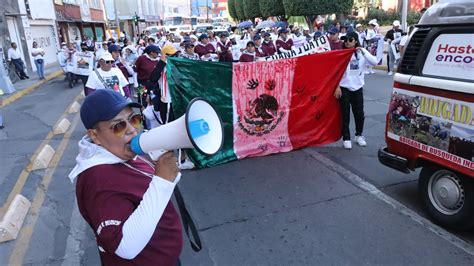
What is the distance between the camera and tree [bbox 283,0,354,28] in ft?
81.6

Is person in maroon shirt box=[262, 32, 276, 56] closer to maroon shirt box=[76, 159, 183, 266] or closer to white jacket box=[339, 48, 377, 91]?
white jacket box=[339, 48, 377, 91]

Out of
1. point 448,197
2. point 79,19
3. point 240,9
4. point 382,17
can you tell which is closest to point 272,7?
point 382,17

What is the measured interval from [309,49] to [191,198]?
319 cm

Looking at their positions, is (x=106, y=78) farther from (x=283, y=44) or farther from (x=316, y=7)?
(x=316, y=7)

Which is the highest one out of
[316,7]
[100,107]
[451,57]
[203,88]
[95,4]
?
[95,4]

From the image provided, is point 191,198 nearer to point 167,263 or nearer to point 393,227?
point 393,227

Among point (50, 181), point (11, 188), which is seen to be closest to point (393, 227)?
point (50, 181)

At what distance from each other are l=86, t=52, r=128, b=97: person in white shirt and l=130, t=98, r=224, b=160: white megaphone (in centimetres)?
546

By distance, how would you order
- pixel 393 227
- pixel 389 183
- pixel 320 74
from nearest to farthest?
pixel 393 227, pixel 389 183, pixel 320 74

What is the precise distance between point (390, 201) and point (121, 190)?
146 inches

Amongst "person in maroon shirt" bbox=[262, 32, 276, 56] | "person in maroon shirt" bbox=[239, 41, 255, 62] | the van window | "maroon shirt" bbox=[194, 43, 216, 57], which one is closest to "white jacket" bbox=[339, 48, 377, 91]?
the van window

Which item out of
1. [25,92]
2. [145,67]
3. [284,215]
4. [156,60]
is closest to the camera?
[284,215]

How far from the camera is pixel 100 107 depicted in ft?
5.53

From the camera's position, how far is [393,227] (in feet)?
12.9
